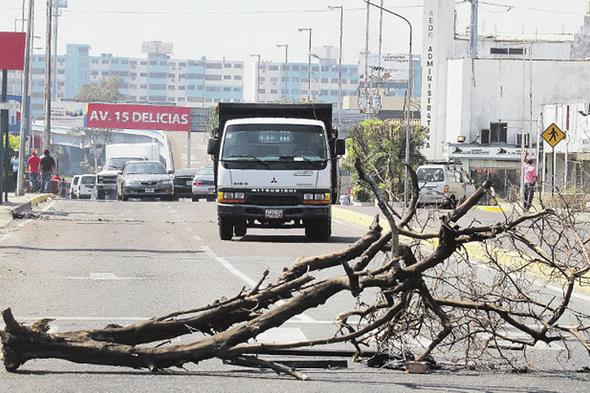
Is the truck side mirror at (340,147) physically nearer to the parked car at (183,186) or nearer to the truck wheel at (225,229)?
the truck wheel at (225,229)

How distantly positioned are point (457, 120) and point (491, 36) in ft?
123

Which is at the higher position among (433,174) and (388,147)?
(388,147)

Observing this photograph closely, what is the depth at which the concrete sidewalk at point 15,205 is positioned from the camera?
36991 mm

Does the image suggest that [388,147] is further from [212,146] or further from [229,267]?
[229,267]

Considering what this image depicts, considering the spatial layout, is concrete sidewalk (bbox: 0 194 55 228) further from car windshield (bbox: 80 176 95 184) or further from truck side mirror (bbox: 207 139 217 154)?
car windshield (bbox: 80 176 95 184)

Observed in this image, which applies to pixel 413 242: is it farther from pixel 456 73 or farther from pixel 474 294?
pixel 456 73

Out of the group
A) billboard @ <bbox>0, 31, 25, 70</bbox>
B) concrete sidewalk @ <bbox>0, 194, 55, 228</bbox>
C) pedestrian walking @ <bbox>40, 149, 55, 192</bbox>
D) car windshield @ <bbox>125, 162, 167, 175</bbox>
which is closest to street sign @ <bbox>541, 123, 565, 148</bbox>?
concrete sidewalk @ <bbox>0, 194, 55, 228</bbox>

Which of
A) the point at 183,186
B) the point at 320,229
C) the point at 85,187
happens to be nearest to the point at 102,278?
the point at 320,229

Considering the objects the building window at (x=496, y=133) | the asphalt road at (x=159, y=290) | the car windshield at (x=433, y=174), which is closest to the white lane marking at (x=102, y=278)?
the asphalt road at (x=159, y=290)

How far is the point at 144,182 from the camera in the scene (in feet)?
192

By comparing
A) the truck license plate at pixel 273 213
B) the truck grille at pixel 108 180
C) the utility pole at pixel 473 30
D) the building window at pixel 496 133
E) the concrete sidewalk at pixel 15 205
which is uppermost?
the utility pole at pixel 473 30

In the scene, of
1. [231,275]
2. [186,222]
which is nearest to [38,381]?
[231,275]

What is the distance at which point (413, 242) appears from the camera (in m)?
11.8

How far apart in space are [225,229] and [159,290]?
37.1 feet
